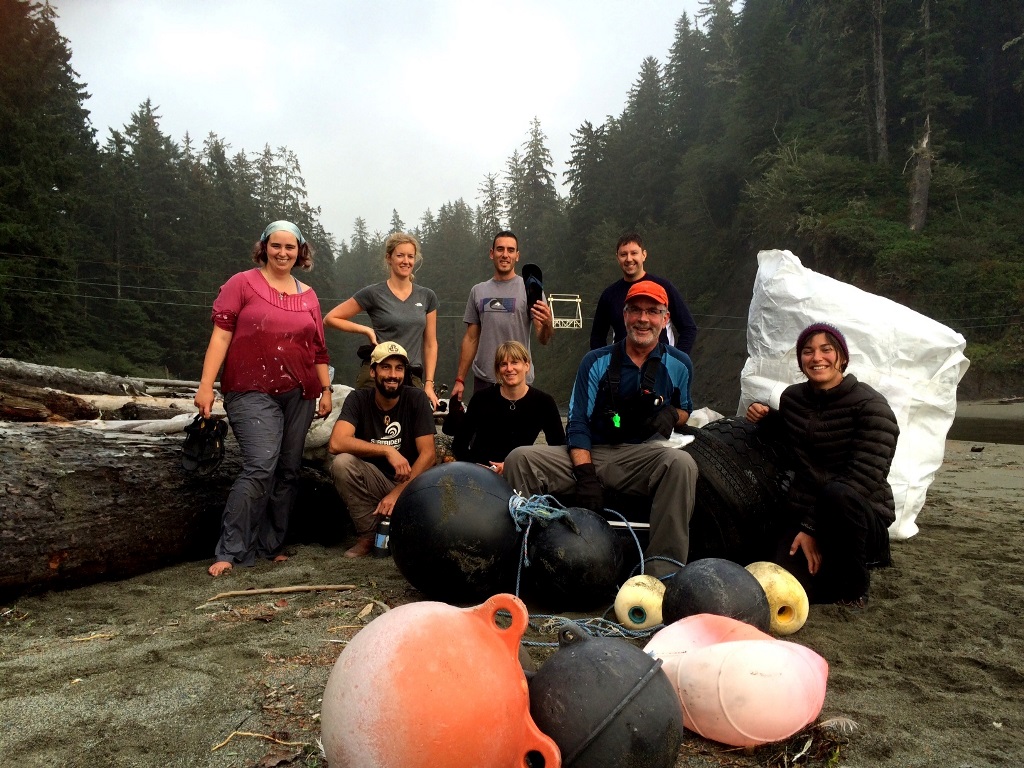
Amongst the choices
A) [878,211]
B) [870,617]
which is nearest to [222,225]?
[878,211]

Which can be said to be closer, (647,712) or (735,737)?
(647,712)

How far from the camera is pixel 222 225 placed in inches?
1849

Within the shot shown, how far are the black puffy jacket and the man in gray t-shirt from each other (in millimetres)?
2058

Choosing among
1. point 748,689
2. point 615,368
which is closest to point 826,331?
point 615,368

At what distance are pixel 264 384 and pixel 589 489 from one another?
2339mm

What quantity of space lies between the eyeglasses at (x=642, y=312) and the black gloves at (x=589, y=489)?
1.03 m

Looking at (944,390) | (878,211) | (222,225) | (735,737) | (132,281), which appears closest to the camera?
(735,737)

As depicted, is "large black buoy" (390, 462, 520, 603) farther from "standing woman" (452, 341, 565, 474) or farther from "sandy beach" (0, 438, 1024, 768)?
"standing woman" (452, 341, 565, 474)

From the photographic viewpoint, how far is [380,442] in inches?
203

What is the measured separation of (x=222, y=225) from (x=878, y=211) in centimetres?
3901

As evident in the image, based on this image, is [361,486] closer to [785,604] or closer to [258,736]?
[258,736]

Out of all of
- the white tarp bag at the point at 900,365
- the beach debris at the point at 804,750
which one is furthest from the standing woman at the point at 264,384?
the beach debris at the point at 804,750

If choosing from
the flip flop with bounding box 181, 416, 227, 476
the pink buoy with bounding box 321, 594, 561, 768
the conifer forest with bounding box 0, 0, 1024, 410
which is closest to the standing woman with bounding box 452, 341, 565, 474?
the flip flop with bounding box 181, 416, 227, 476

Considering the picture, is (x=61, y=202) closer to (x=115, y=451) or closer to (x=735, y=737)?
(x=115, y=451)
